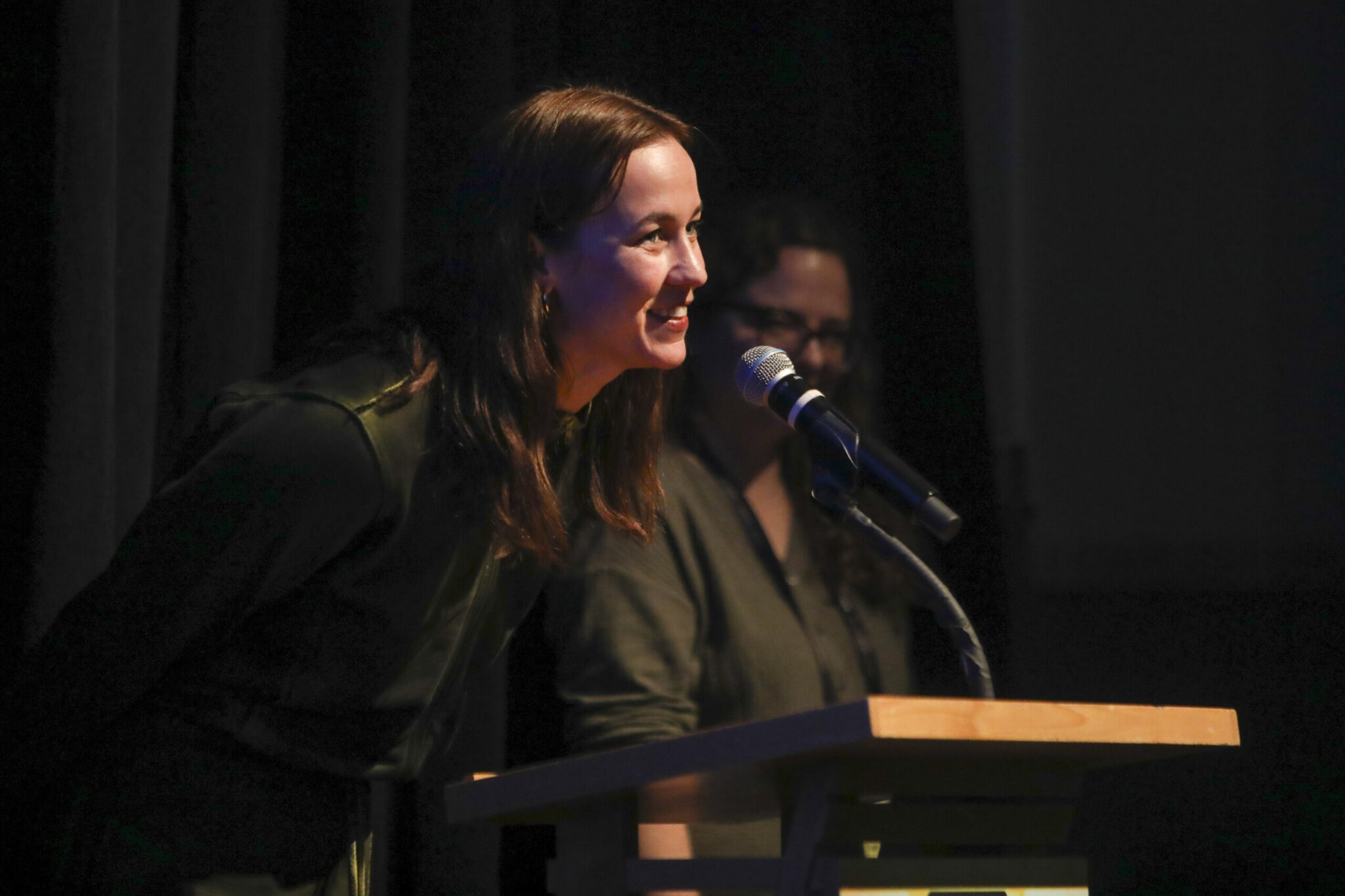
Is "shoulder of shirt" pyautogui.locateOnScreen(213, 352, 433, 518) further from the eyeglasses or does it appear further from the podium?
the eyeglasses

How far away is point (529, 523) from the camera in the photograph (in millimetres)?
1342

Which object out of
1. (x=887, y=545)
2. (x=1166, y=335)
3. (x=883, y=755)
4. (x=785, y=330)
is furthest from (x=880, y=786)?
(x=1166, y=335)

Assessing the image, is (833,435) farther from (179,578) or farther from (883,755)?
(179,578)

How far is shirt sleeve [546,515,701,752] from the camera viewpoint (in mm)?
1776

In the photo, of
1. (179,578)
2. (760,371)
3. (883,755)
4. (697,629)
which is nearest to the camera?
(883,755)

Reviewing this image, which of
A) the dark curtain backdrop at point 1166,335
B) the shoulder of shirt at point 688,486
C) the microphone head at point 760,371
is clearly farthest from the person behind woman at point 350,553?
the dark curtain backdrop at point 1166,335

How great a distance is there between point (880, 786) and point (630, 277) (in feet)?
2.01

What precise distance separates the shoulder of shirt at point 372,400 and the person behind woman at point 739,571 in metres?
0.46

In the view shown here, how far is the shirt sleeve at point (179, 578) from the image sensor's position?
116 centimetres

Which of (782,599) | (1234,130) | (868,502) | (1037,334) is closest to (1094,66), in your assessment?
(1234,130)

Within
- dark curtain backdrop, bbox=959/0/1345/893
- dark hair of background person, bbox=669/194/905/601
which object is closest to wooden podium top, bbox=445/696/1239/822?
dark hair of background person, bbox=669/194/905/601

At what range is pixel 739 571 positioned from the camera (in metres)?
1.99

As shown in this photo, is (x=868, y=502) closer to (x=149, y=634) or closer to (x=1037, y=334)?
(x=1037, y=334)

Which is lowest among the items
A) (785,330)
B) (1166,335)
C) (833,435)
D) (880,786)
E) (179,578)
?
(880,786)
